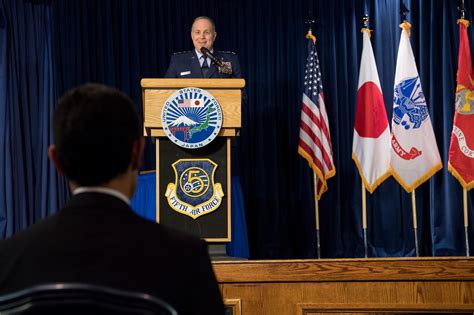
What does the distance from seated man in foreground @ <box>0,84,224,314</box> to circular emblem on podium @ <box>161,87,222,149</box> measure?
2750 millimetres

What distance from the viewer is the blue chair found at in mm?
1131

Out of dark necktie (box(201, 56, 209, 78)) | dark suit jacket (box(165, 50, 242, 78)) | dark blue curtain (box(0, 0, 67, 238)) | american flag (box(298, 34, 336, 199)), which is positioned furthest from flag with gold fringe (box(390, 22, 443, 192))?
dark blue curtain (box(0, 0, 67, 238))

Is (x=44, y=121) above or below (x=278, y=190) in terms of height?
above

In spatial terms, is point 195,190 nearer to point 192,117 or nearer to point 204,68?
point 192,117

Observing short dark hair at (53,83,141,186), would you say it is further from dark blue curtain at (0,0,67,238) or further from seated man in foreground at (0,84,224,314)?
dark blue curtain at (0,0,67,238)

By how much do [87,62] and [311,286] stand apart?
3.43m

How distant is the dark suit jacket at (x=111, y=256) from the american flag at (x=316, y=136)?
4446 mm

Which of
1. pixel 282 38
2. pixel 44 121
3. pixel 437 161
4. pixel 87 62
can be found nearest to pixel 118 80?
pixel 87 62

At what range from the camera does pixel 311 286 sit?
3.44 m

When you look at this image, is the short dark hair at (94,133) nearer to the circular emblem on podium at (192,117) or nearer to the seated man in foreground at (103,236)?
the seated man in foreground at (103,236)

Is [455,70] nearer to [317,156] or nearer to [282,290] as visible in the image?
[317,156]

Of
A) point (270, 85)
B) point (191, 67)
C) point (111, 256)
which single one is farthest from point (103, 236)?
point (270, 85)

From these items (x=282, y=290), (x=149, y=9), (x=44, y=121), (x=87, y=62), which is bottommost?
(x=282, y=290)

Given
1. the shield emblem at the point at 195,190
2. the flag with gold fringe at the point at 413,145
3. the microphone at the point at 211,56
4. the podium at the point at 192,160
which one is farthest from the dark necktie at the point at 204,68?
the flag with gold fringe at the point at 413,145
